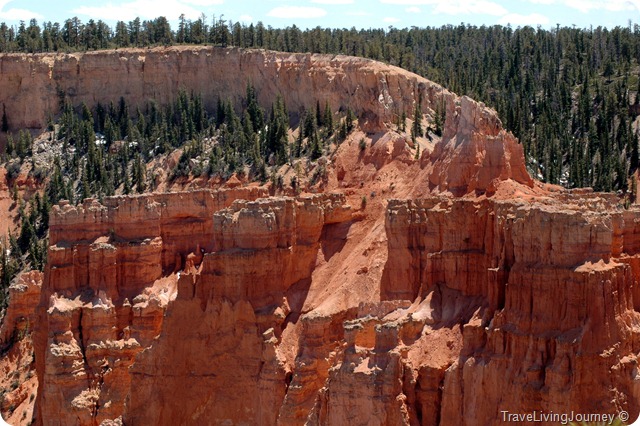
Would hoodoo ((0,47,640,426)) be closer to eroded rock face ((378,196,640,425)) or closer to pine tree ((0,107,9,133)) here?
eroded rock face ((378,196,640,425))

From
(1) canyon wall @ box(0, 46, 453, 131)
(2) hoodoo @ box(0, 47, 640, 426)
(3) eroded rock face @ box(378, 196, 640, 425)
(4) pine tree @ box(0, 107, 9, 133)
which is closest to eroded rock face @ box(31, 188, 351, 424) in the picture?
(2) hoodoo @ box(0, 47, 640, 426)

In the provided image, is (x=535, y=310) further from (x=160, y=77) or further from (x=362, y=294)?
(x=160, y=77)

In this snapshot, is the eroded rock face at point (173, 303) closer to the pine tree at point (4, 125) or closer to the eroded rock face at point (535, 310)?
the eroded rock face at point (535, 310)

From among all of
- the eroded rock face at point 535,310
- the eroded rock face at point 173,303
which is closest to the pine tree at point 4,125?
the eroded rock face at point 173,303

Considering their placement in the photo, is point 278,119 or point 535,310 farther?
point 278,119

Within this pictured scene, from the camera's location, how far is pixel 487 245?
201ft

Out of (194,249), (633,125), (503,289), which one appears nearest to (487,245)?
(503,289)

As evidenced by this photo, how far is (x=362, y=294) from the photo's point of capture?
6756 centimetres

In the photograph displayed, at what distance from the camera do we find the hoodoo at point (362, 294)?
2158 inches

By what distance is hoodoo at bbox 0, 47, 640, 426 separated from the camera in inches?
2158

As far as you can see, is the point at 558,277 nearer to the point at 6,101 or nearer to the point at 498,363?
the point at 498,363

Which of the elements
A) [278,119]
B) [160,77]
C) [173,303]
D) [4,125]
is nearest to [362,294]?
[173,303]

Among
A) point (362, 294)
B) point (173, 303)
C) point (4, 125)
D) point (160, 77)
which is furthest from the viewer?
point (4, 125)

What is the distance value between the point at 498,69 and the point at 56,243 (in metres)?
64.1
